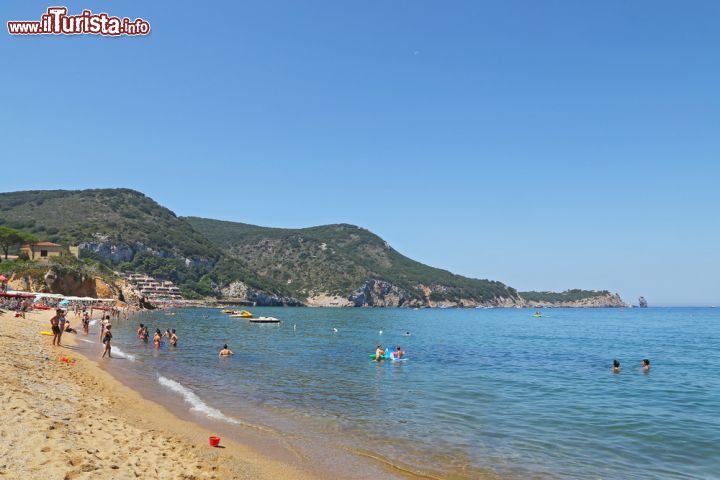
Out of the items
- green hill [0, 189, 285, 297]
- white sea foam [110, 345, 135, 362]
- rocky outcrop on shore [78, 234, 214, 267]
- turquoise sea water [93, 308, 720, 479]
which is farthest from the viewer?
green hill [0, 189, 285, 297]

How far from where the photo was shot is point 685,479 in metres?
11.8

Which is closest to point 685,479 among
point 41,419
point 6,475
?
point 6,475

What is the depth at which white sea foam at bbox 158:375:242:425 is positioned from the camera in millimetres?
15816

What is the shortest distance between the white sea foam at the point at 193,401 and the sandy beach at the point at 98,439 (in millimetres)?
1200

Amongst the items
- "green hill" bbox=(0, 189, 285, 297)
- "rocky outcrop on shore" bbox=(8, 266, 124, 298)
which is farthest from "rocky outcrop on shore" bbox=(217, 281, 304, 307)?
"rocky outcrop on shore" bbox=(8, 266, 124, 298)

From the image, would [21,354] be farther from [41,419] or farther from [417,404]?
[417,404]

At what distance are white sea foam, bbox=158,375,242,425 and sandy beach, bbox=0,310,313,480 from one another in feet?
3.94

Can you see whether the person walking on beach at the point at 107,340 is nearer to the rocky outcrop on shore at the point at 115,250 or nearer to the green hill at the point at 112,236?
the green hill at the point at 112,236

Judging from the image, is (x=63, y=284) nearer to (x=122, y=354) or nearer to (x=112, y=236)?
(x=122, y=354)

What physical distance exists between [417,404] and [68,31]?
25.4m

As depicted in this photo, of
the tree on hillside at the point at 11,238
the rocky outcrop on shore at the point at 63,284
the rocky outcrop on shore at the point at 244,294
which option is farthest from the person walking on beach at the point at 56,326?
→ the rocky outcrop on shore at the point at 244,294

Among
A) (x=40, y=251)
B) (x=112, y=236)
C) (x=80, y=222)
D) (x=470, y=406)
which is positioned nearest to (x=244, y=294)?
(x=112, y=236)

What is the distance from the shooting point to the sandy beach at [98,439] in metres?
8.61

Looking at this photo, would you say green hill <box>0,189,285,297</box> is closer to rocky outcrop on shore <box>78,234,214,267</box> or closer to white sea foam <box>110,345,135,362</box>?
rocky outcrop on shore <box>78,234,214,267</box>
